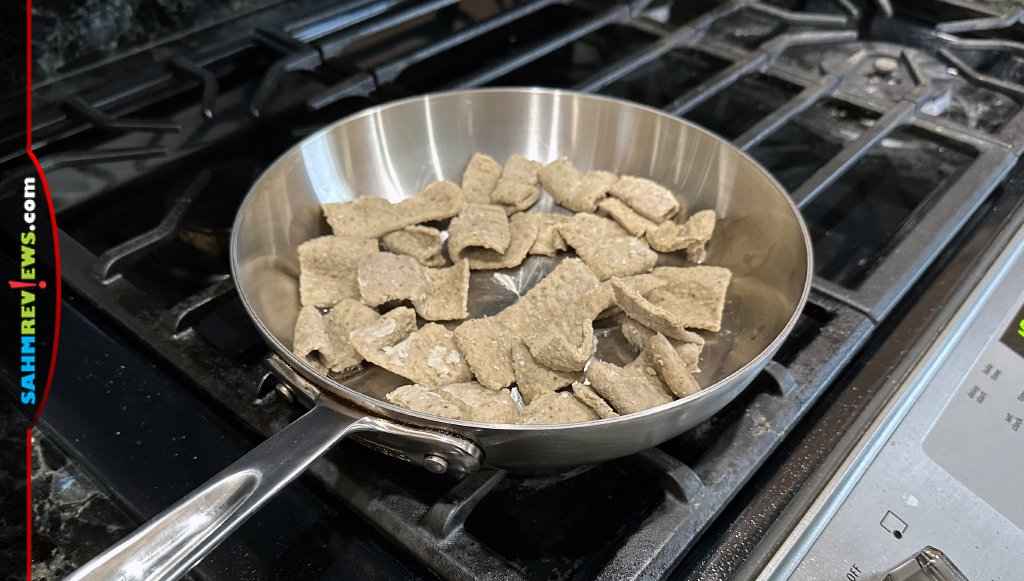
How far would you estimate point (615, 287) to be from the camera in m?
0.74

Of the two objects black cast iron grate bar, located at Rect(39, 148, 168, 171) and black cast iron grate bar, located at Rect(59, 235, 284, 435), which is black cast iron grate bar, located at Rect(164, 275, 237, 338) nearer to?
Result: black cast iron grate bar, located at Rect(59, 235, 284, 435)

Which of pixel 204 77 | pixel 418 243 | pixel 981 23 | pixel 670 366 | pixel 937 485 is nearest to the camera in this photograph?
pixel 937 485

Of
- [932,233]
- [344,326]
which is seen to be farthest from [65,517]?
[932,233]

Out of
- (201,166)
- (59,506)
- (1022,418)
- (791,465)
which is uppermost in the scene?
(1022,418)

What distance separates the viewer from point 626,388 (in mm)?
618

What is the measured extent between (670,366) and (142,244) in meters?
0.57

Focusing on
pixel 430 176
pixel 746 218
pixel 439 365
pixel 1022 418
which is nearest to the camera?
pixel 1022 418

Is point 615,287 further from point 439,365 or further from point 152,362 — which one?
point 152,362

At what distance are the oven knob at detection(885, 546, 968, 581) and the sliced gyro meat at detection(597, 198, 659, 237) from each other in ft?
1.53

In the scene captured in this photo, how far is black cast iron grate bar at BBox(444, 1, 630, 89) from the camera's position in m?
1.04

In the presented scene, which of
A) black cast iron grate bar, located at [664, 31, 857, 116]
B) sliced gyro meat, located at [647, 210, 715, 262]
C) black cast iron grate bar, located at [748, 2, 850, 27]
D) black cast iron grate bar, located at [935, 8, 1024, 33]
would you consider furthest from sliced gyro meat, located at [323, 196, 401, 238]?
black cast iron grate bar, located at [935, 8, 1024, 33]

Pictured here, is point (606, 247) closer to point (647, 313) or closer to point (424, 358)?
point (647, 313)

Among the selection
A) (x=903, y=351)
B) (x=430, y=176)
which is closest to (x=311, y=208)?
(x=430, y=176)

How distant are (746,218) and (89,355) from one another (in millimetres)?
717
